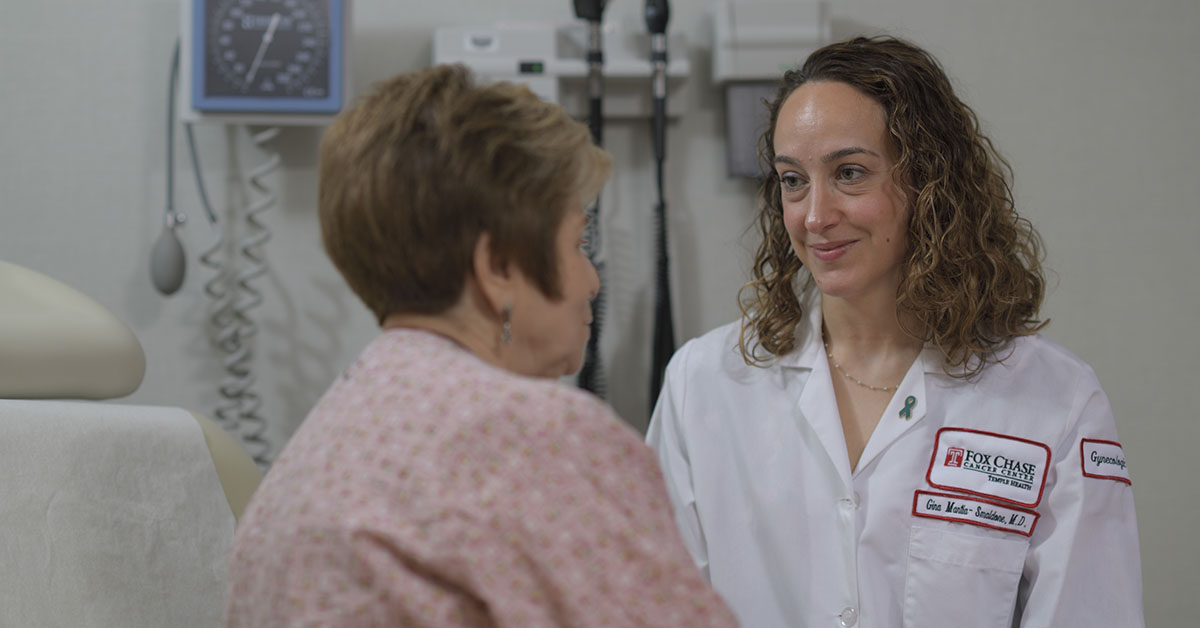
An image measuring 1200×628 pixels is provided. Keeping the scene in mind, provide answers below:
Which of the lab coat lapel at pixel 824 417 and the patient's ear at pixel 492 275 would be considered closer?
the patient's ear at pixel 492 275

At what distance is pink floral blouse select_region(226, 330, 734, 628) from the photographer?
25.4 inches

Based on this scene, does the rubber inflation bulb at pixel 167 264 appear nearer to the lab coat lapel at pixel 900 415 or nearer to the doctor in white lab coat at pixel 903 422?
the doctor in white lab coat at pixel 903 422

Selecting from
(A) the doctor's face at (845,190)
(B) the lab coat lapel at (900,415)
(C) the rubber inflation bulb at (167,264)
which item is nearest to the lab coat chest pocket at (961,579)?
(B) the lab coat lapel at (900,415)

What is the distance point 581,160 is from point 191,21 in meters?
1.42

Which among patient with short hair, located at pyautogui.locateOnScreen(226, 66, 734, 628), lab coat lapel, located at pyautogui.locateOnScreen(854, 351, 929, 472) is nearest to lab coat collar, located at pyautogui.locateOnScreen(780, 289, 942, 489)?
lab coat lapel, located at pyautogui.locateOnScreen(854, 351, 929, 472)

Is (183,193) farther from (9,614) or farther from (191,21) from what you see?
(9,614)

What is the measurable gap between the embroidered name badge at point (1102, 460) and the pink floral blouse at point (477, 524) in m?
0.84

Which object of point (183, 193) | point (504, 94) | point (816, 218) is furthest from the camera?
point (183, 193)

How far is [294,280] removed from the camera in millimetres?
2109

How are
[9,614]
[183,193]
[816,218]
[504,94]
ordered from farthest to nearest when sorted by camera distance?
[183,193] → [816,218] → [9,614] → [504,94]

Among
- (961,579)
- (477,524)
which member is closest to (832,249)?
(961,579)

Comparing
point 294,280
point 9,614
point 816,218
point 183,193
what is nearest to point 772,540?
point 816,218

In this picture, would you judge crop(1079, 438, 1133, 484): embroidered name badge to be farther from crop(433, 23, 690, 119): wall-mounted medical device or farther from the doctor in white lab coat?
crop(433, 23, 690, 119): wall-mounted medical device

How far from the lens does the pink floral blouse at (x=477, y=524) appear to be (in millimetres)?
645
